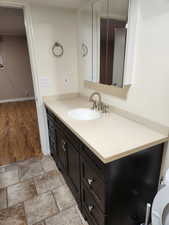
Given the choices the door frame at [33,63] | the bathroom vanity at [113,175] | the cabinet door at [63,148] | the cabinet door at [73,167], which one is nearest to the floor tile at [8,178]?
the door frame at [33,63]

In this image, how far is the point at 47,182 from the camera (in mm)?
1937

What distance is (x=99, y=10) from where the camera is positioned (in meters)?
1.69

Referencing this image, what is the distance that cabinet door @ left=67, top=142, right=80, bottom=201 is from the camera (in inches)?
53.9

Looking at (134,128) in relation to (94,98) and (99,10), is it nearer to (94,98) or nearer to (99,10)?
(94,98)

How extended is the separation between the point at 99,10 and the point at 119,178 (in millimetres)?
1731

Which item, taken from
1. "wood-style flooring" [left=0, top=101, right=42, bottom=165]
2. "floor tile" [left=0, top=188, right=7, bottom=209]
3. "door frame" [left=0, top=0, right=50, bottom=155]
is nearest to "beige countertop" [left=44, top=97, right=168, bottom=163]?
"door frame" [left=0, top=0, right=50, bottom=155]

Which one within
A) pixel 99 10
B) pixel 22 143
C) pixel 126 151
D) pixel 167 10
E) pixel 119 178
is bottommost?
pixel 22 143

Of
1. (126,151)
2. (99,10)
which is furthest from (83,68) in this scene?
(126,151)

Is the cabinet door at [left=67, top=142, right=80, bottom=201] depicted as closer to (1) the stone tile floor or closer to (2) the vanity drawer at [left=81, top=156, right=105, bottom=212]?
(2) the vanity drawer at [left=81, top=156, right=105, bottom=212]

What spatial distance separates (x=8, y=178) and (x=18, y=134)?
1387 mm

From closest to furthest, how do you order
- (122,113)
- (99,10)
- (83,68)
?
(122,113)
(99,10)
(83,68)

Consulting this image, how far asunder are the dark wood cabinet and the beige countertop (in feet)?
0.21

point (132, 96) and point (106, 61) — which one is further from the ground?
point (106, 61)

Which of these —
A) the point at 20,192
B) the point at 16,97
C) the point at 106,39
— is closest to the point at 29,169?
the point at 20,192
